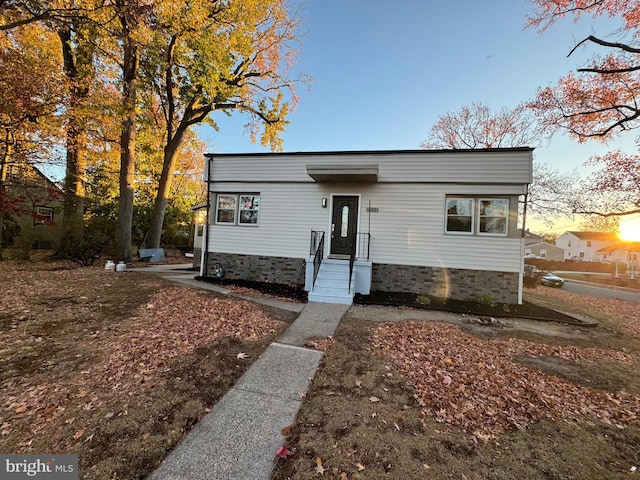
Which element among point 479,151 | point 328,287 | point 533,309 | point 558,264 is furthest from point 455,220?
point 558,264

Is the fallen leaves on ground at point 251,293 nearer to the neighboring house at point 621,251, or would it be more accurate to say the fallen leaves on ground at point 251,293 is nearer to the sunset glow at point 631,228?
the sunset glow at point 631,228

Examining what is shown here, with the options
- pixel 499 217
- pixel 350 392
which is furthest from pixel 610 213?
pixel 350 392

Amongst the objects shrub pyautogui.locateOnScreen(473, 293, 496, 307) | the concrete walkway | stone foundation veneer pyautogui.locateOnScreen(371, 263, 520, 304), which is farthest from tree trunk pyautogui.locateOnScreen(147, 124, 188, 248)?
shrub pyautogui.locateOnScreen(473, 293, 496, 307)

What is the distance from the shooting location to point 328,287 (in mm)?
7809

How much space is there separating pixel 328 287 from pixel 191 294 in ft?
12.1

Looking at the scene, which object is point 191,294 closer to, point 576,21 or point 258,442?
point 258,442

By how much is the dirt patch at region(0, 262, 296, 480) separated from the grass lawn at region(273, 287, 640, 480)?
1.22 meters

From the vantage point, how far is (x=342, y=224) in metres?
9.12

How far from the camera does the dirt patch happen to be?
7.55 feet

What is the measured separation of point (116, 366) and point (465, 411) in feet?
13.8

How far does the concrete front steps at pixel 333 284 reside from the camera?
7492 millimetres

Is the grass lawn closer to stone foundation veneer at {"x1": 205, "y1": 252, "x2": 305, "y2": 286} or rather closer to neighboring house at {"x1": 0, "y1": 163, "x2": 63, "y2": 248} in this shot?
stone foundation veneer at {"x1": 205, "y1": 252, "x2": 305, "y2": 286}

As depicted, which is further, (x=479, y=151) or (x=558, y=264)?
(x=558, y=264)

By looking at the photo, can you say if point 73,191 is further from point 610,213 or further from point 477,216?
point 610,213
